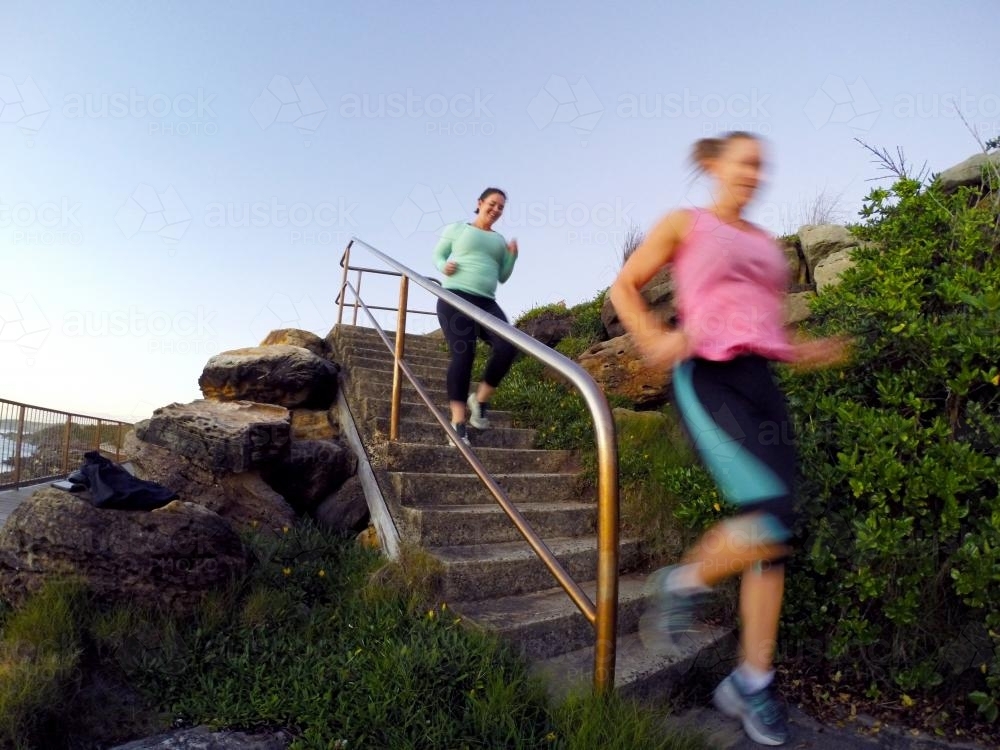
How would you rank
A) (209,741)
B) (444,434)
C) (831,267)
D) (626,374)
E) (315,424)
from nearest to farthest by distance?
(209,741)
(444,434)
(315,424)
(831,267)
(626,374)

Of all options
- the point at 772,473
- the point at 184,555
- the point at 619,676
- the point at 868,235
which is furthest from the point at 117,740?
the point at 868,235

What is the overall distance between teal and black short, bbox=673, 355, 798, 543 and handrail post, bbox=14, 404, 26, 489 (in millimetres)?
8683

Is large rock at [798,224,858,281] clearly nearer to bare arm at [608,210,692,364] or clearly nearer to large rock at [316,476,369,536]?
large rock at [316,476,369,536]

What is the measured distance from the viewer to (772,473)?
5.00 feet

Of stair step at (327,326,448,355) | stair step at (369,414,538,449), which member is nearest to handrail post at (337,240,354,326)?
stair step at (327,326,448,355)

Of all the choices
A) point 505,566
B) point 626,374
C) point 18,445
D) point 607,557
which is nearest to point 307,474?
point 505,566

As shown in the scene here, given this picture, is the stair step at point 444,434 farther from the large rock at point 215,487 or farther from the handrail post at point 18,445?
the handrail post at point 18,445

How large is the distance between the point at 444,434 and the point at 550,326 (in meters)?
4.67

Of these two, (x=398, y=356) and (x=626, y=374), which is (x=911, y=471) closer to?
(x=398, y=356)

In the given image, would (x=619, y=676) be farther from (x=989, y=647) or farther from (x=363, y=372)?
(x=363, y=372)

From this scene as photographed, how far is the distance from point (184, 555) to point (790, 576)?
225 cm

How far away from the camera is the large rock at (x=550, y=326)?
27.0 ft

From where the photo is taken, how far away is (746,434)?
5.06 feet

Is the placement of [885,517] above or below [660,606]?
above
